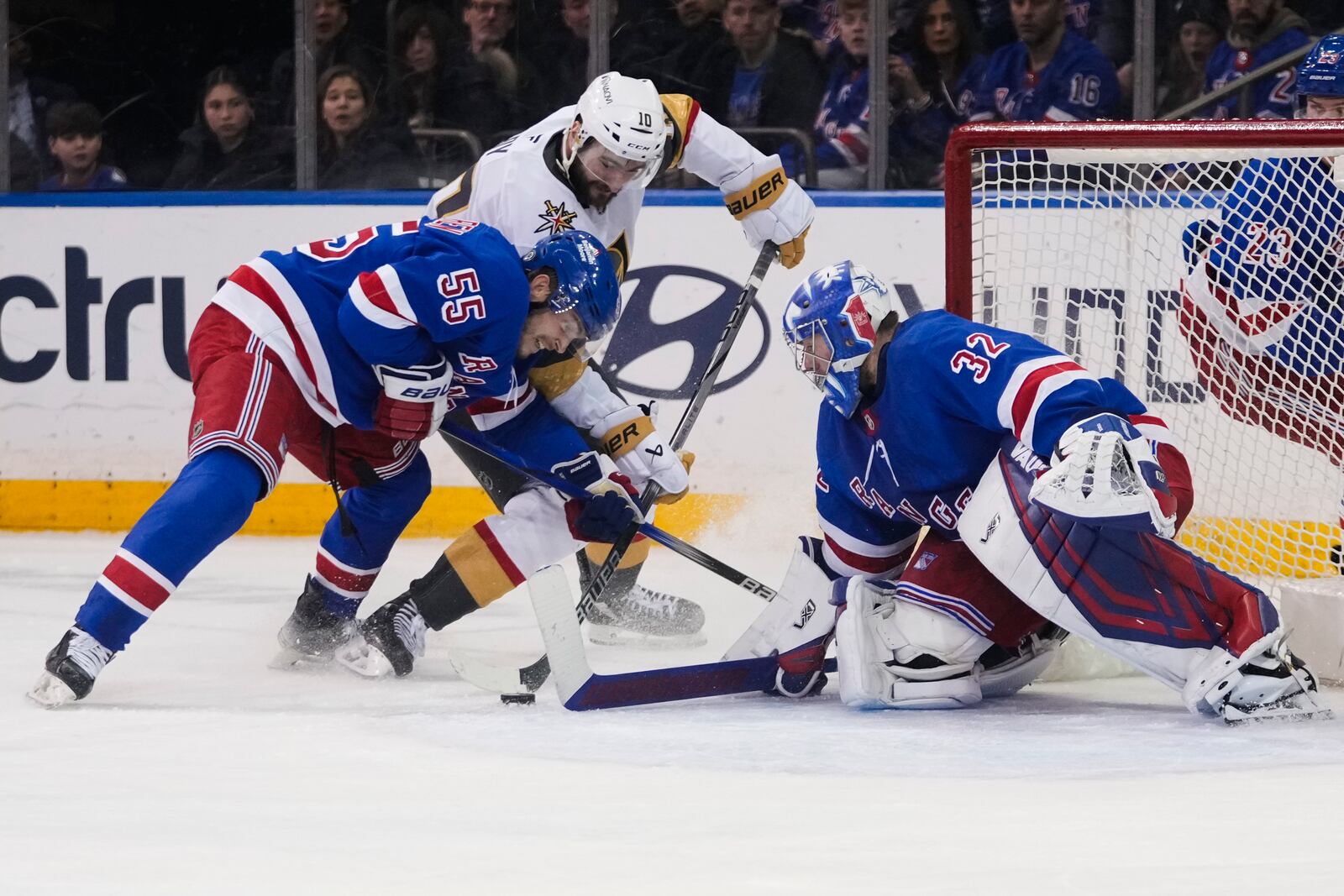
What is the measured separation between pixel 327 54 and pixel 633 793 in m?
3.47

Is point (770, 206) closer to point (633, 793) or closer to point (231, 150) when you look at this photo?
point (633, 793)

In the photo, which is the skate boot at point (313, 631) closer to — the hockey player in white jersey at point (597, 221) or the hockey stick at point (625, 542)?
the hockey player in white jersey at point (597, 221)

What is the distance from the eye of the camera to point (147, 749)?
8.26 ft

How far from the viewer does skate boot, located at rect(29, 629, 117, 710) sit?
2.77 metres

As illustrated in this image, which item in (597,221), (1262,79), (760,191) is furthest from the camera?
(1262,79)

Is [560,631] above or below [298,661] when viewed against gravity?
above

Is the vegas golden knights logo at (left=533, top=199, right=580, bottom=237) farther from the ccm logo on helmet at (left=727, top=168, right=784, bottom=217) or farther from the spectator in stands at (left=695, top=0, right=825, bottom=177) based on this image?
the spectator in stands at (left=695, top=0, right=825, bottom=177)

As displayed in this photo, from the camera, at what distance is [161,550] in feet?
9.17

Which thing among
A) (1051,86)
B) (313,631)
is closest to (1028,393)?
(313,631)

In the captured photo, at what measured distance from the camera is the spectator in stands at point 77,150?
528 cm

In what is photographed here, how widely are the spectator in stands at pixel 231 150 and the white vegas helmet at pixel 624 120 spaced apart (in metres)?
2.10

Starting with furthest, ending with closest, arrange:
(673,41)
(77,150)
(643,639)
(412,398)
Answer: (77,150), (673,41), (643,639), (412,398)

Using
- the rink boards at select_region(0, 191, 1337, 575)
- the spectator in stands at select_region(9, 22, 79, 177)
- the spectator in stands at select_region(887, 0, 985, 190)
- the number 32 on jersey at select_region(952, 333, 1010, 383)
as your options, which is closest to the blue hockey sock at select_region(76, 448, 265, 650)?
the number 32 on jersey at select_region(952, 333, 1010, 383)

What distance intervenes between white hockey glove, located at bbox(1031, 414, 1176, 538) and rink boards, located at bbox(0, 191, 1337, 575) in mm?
2077
